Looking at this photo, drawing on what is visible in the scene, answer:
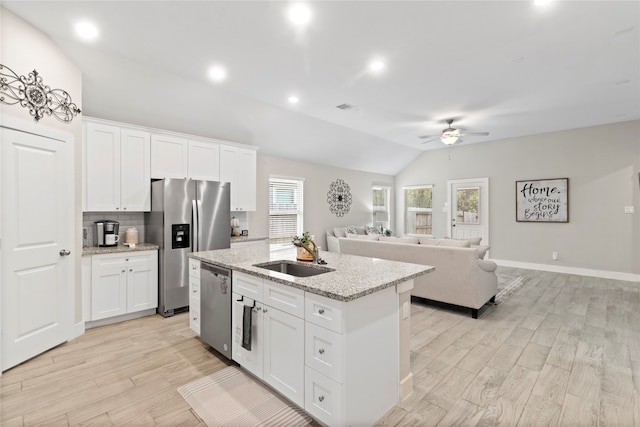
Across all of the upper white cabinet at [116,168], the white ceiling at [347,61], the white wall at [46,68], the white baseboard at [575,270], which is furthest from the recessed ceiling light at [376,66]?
the white baseboard at [575,270]

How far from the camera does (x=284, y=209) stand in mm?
6445

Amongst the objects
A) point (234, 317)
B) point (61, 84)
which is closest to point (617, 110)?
point (234, 317)

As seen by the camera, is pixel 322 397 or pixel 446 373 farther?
pixel 446 373

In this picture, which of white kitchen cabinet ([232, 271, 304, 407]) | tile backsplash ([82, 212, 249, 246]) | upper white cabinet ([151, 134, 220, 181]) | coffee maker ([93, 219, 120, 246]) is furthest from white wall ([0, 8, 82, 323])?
white kitchen cabinet ([232, 271, 304, 407])

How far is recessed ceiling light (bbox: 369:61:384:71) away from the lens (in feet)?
11.0

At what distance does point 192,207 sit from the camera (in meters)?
4.01

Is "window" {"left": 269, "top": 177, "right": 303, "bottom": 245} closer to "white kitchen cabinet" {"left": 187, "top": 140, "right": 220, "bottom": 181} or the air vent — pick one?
"white kitchen cabinet" {"left": 187, "top": 140, "right": 220, "bottom": 181}

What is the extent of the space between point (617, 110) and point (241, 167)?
6.32 meters

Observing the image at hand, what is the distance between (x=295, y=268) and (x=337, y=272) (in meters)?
0.60

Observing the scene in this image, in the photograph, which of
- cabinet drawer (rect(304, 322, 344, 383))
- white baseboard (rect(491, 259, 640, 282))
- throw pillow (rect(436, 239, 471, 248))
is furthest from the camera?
white baseboard (rect(491, 259, 640, 282))

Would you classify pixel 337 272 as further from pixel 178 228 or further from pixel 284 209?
pixel 284 209

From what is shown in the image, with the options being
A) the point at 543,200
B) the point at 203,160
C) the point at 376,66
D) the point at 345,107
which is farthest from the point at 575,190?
the point at 203,160

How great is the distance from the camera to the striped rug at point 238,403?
1.98 metres

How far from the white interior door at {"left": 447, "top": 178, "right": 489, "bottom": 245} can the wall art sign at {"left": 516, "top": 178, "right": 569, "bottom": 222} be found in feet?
2.36
